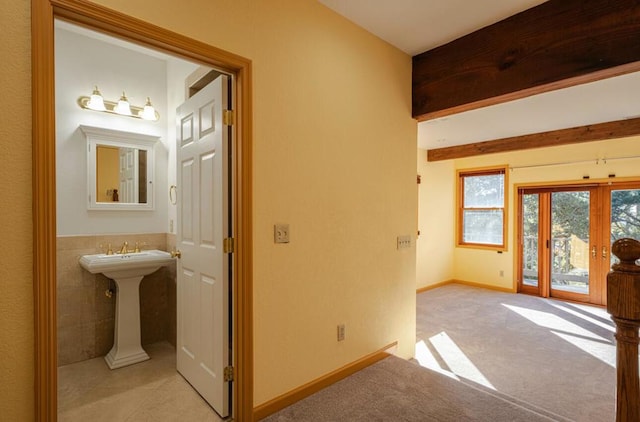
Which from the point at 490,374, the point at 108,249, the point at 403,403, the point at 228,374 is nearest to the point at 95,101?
the point at 108,249

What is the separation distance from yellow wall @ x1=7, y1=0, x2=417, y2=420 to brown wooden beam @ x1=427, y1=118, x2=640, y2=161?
10.3 feet

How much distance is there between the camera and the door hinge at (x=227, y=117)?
1.92 m

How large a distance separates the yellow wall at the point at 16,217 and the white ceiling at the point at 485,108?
1.73 metres

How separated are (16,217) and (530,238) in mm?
6810

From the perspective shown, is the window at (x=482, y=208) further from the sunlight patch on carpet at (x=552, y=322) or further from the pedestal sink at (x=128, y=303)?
the pedestal sink at (x=128, y=303)

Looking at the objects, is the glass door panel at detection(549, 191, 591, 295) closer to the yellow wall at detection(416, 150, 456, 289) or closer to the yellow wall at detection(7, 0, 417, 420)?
the yellow wall at detection(416, 150, 456, 289)

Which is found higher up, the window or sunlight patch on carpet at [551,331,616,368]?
the window

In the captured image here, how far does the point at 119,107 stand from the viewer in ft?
9.61

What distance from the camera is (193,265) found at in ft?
7.48

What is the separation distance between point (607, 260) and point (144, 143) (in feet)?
21.9

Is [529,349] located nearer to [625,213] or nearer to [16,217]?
[625,213]

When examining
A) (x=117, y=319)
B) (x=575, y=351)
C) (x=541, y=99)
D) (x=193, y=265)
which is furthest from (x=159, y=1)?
(x=575, y=351)

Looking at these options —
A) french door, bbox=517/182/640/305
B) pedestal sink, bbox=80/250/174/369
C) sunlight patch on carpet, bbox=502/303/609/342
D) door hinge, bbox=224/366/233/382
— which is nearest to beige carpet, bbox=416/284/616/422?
sunlight patch on carpet, bbox=502/303/609/342

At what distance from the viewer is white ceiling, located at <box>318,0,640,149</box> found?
7.13ft
